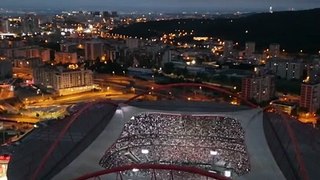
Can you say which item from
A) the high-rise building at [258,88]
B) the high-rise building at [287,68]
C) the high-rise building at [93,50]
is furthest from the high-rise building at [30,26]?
the high-rise building at [258,88]

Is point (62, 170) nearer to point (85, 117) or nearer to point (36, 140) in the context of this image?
point (36, 140)

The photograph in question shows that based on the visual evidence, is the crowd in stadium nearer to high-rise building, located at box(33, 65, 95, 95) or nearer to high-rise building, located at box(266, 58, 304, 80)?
high-rise building, located at box(33, 65, 95, 95)

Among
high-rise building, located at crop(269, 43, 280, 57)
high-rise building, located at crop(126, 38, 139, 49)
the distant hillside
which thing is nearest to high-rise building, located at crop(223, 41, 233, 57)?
high-rise building, located at crop(269, 43, 280, 57)

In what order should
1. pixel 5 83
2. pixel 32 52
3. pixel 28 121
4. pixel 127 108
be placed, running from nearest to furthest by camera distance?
pixel 127 108 → pixel 28 121 → pixel 5 83 → pixel 32 52

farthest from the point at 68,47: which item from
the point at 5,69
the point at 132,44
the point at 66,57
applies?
the point at 5,69

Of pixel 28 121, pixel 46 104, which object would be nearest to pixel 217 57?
pixel 46 104
